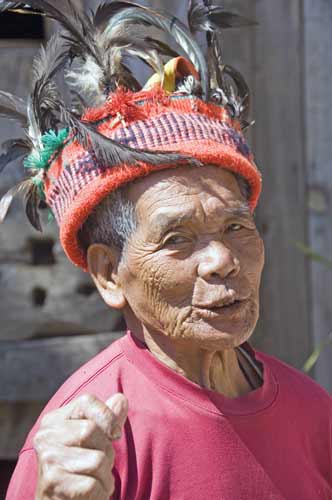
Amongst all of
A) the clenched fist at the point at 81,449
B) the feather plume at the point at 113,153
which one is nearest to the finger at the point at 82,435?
the clenched fist at the point at 81,449

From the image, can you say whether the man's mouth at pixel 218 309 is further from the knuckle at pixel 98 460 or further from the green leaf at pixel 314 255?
the green leaf at pixel 314 255

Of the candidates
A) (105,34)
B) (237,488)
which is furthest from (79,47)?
(237,488)

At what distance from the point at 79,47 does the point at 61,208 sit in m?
0.42

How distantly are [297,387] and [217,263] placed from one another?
505mm

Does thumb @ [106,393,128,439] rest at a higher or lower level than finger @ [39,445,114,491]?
higher

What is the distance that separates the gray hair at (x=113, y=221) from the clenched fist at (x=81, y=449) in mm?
538

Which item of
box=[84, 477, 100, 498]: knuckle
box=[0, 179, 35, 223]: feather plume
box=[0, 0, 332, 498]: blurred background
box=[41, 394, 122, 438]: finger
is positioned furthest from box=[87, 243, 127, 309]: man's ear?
box=[0, 0, 332, 498]: blurred background

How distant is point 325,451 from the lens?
2.59 m

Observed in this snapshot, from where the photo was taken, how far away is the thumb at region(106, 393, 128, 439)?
204 centimetres

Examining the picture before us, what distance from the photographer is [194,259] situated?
7.84 ft

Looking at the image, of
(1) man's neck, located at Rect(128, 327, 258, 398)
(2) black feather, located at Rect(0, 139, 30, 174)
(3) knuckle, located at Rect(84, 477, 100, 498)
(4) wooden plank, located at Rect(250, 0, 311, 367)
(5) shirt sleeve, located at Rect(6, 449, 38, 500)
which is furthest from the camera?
(4) wooden plank, located at Rect(250, 0, 311, 367)

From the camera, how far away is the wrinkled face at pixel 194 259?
2.38m

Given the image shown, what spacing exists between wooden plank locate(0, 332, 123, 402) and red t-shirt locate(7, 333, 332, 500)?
1738mm

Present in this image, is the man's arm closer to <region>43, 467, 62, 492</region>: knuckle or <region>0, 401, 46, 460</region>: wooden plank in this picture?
<region>43, 467, 62, 492</region>: knuckle
